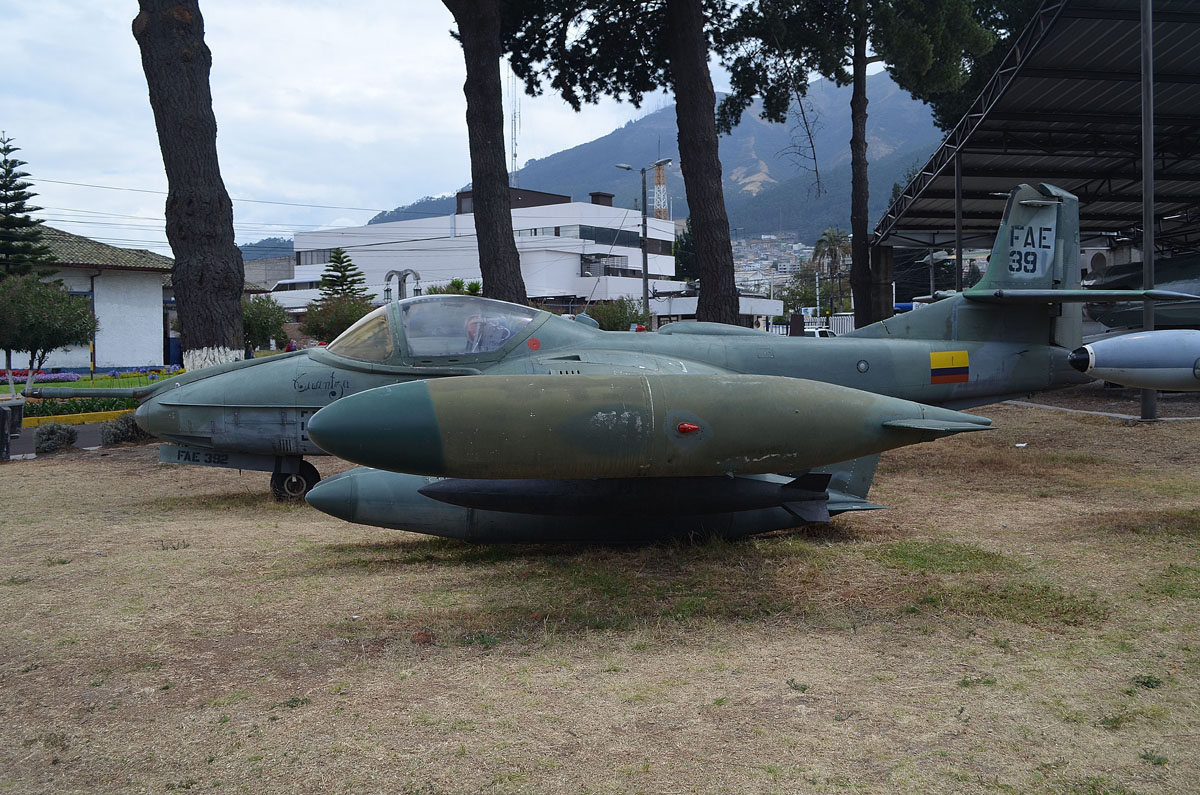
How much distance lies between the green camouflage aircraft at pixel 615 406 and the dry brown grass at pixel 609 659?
17.6 inches

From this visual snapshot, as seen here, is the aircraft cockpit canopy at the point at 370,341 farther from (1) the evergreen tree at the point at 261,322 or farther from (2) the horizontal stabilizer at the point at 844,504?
(1) the evergreen tree at the point at 261,322

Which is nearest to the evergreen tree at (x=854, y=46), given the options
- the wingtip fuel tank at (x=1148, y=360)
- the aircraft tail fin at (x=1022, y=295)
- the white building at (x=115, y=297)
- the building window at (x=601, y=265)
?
the aircraft tail fin at (x=1022, y=295)

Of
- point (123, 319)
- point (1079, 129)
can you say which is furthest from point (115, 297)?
point (1079, 129)

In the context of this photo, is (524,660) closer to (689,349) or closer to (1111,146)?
(689,349)

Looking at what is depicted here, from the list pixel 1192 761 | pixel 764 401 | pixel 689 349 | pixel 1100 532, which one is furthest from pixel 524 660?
pixel 1100 532

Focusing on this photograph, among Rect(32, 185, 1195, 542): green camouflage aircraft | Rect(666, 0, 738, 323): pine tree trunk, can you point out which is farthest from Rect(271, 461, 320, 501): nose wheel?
Rect(666, 0, 738, 323): pine tree trunk

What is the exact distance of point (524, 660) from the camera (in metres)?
4.34

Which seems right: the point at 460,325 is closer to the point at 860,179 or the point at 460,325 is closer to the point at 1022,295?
the point at 1022,295

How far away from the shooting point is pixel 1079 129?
22.9m

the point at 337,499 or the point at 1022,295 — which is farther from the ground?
the point at 1022,295

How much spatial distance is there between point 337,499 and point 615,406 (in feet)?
8.45

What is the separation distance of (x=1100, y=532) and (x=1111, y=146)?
69.1 ft

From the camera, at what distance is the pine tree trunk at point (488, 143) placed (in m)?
16.1

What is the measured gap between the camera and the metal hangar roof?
18016 mm
